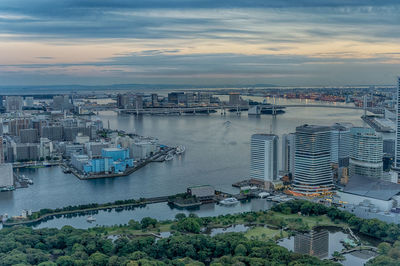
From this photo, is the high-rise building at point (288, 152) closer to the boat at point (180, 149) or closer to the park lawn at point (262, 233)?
the park lawn at point (262, 233)

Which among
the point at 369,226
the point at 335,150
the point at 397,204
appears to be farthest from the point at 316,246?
the point at 335,150

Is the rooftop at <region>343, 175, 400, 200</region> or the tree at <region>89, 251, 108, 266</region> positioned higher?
the rooftop at <region>343, 175, 400, 200</region>

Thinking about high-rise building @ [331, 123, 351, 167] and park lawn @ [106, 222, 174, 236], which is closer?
park lawn @ [106, 222, 174, 236]

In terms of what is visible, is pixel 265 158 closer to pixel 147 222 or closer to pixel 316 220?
pixel 316 220

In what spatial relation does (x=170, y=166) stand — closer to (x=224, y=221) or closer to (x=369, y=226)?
(x=224, y=221)

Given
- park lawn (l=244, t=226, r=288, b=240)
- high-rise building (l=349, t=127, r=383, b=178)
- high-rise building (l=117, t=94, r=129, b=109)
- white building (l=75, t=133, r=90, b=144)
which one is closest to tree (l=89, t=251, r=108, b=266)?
park lawn (l=244, t=226, r=288, b=240)

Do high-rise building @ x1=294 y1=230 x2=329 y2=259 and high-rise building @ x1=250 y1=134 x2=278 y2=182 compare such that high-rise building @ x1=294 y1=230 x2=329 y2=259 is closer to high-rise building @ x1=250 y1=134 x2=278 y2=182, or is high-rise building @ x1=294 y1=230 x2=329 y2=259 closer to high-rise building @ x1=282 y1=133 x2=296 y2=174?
high-rise building @ x1=250 y1=134 x2=278 y2=182
